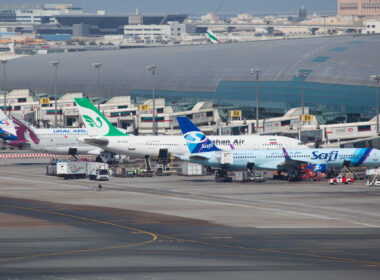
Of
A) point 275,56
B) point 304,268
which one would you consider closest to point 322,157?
point 304,268

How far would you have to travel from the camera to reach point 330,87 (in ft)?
518

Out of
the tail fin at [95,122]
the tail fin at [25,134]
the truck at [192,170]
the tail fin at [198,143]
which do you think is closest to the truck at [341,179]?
the tail fin at [198,143]

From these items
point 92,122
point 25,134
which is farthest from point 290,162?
point 25,134

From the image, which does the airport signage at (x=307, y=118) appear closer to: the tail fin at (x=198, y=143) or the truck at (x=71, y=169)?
the tail fin at (x=198, y=143)

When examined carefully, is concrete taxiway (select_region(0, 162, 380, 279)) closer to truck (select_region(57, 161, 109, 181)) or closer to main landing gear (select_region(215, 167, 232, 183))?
main landing gear (select_region(215, 167, 232, 183))

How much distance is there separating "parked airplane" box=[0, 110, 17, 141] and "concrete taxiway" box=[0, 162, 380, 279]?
2592 cm

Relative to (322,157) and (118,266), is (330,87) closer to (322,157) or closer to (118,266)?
(322,157)

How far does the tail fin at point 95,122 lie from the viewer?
11050 centimetres

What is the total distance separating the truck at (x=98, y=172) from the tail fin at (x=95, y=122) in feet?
35.8

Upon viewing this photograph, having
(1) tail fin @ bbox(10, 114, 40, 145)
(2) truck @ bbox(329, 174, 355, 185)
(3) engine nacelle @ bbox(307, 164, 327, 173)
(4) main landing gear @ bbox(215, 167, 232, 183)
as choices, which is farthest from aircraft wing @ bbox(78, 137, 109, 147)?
(2) truck @ bbox(329, 174, 355, 185)

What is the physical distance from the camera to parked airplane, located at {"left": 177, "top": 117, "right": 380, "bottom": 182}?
94.1m

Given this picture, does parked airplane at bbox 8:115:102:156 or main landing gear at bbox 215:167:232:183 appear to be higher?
parked airplane at bbox 8:115:102:156

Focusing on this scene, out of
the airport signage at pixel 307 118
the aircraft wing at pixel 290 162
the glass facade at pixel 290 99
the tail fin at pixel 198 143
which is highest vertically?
the glass facade at pixel 290 99

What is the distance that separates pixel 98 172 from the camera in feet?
318
